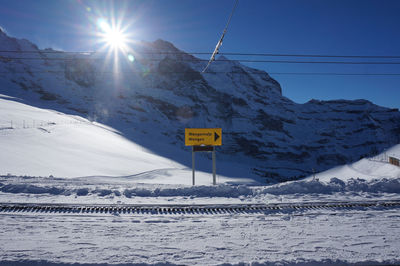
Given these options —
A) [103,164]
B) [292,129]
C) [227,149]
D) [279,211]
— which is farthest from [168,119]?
[279,211]

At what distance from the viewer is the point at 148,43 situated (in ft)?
573

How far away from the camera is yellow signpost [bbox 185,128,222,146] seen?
1374 centimetres

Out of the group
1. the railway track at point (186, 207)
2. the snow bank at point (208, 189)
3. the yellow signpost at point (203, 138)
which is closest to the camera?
the railway track at point (186, 207)

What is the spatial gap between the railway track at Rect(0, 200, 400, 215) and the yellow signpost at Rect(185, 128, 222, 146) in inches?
252

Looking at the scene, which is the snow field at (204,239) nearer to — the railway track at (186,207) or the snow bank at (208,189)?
the railway track at (186,207)

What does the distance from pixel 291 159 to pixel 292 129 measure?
2768 cm

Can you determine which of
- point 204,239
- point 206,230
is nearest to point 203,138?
point 206,230

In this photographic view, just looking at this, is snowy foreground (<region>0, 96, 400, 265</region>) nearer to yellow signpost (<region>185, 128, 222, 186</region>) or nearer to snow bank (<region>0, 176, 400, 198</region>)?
snow bank (<region>0, 176, 400, 198</region>)

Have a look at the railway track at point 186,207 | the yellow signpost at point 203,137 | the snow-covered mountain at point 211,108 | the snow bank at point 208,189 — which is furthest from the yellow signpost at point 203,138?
the snow-covered mountain at point 211,108

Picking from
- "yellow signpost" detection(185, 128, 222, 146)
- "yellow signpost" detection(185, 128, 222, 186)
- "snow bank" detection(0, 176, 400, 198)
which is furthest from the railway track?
"yellow signpost" detection(185, 128, 222, 146)

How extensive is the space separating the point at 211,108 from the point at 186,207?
120 meters

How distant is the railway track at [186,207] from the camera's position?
6855 mm

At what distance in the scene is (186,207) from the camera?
7461 millimetres

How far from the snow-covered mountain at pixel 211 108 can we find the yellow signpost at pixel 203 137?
74.0 m
